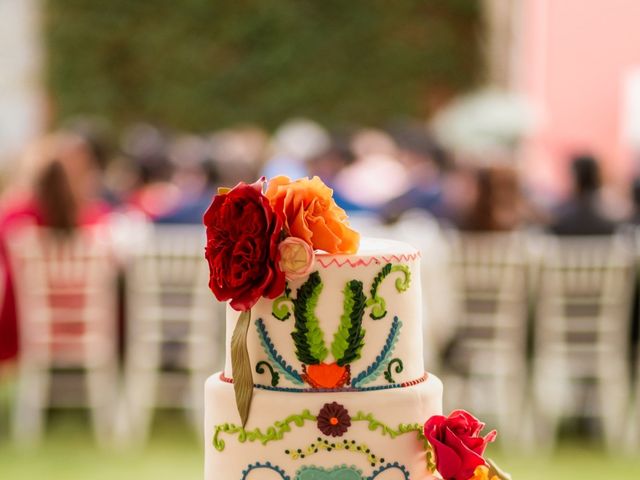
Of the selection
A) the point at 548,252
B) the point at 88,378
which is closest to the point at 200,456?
the point at 88,378

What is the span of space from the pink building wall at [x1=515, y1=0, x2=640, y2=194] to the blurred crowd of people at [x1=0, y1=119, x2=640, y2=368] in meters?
2.84

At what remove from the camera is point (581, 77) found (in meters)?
A: 9.77

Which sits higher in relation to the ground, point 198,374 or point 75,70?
point 75,70

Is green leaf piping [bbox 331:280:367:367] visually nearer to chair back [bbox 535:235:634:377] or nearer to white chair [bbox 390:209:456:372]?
white chair [bbox 390:209:456:372]

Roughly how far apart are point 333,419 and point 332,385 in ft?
0.16

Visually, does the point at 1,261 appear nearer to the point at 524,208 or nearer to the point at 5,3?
the point at 524,208

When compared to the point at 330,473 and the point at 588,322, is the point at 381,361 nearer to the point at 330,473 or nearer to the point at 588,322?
the point at 330,473

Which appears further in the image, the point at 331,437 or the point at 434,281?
the point at 434,281

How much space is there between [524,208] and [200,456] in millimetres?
1930

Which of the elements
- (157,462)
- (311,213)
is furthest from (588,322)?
(311,213)

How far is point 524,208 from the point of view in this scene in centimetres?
521

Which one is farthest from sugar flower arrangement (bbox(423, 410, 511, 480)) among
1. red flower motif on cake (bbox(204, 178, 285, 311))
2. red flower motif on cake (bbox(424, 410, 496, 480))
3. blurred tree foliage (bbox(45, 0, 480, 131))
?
blurred tree foliage (bbox(45, 0, 480, 131))

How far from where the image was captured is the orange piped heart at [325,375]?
1544mm

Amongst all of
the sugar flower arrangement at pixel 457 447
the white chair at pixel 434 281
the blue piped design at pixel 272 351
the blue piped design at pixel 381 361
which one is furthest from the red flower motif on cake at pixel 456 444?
the white chair at pixel 434 281
